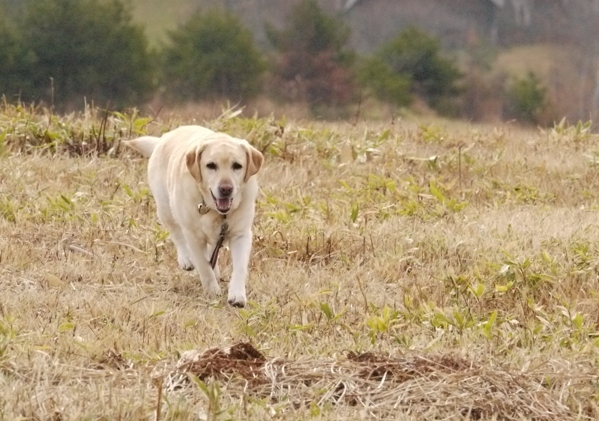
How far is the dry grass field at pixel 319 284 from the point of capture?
464cm

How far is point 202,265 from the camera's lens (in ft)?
21.8

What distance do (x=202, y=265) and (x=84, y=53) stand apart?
94.3ft

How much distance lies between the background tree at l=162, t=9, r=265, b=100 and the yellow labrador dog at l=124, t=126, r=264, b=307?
1115 inches

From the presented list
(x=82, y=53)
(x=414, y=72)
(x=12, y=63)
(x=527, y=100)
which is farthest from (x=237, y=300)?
(x=414, y=72)

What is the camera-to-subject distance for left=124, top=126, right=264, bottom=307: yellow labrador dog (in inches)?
252

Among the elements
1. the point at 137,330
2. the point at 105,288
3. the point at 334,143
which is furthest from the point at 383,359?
the point at 334,143

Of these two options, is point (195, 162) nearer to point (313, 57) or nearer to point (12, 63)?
point (12, 63)

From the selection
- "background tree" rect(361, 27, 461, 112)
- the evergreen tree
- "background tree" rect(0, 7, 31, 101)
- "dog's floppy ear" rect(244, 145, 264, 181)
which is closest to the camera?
"dog's floppy ear" rect(244, 145, 264, 181)

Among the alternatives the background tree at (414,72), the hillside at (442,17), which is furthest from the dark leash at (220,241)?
the hillside at (442,17)

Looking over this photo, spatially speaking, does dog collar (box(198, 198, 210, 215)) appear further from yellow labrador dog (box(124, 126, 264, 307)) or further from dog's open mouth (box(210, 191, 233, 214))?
dog's open mouth (box(210, 191, 233, 214))

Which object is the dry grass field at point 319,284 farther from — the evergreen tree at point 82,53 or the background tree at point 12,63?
the evergreen tree at point 82,53

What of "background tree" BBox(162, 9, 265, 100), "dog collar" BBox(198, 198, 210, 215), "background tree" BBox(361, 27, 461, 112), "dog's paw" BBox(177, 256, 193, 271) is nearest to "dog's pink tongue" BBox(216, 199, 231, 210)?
"dog collar" BBox(198, 198, 210, 215)

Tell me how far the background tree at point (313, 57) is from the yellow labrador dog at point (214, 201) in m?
29.4

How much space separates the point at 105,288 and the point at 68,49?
1132 inches
